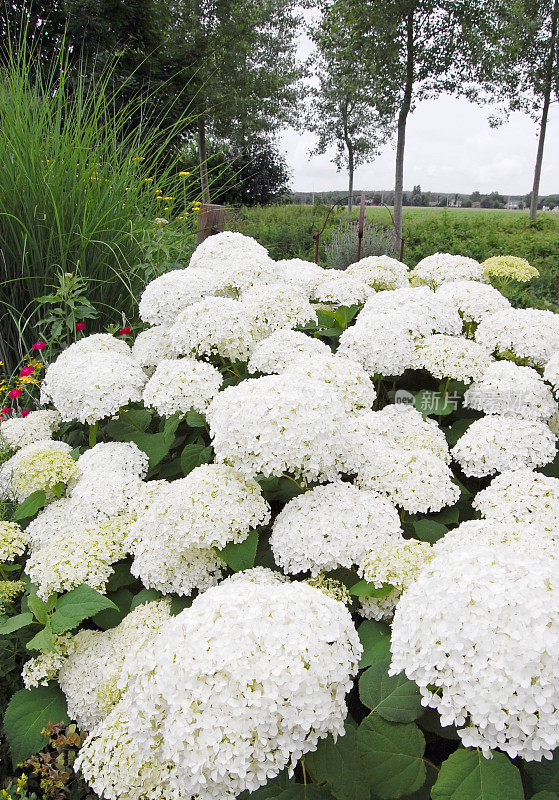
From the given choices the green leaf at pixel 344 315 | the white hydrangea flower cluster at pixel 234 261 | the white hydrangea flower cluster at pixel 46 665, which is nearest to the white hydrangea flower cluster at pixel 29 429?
the white hydrangea flower cluster at pixel 234 261

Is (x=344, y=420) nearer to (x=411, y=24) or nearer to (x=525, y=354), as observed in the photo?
(x=525, y=354)

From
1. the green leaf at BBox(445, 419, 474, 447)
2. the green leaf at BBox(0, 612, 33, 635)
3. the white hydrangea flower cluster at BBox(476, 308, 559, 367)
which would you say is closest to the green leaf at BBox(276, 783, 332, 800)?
the green leaf at BBox(0, 612, 33, 635)

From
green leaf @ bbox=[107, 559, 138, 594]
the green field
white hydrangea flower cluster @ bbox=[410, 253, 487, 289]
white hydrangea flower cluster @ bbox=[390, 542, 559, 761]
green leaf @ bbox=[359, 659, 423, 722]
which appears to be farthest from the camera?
the green field

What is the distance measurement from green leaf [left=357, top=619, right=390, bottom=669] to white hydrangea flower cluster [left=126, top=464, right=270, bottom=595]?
0.46m

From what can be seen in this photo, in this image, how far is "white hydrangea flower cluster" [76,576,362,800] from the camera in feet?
3.78

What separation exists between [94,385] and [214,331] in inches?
22.2

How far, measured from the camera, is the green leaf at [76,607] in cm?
177

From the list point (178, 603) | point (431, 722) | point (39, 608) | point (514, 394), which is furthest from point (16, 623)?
point (514, 394)

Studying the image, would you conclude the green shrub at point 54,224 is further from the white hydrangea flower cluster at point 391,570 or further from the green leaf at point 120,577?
the white hydrangea flower cluster at point 391,570

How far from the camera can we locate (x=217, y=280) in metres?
3.17

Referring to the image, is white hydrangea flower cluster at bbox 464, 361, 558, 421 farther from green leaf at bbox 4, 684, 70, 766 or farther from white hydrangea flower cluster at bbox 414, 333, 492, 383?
green leaf at bbox 4, 684, 70, 766

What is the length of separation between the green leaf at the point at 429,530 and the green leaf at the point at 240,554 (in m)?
0.59

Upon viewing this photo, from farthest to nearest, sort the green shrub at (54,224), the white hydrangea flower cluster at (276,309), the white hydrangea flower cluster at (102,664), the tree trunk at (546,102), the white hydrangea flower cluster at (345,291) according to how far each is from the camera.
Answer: the tree trunk at (546,102) → the green shrub at (54,224) → the white hydrangea flower cluster at (345,291) → the white hydrangea flower cluster at (276,309) → the white hydrangea flower cluster at (102,664)

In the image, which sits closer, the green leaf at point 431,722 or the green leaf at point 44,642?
the green leaf at point 431,722
